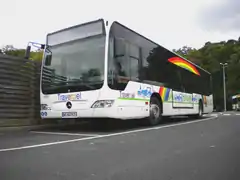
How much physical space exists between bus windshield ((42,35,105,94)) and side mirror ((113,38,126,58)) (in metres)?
0.35

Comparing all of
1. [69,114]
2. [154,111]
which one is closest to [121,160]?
[69,114]

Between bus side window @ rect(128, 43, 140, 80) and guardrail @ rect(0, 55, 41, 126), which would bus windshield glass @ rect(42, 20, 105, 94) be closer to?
guardrail @ rect(0, 55, 41, 126)

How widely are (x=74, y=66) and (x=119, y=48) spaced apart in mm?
1371

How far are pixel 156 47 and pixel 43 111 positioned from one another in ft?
16.4

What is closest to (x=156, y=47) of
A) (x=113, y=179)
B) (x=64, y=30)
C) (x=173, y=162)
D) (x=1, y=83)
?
(x=64, y=30)

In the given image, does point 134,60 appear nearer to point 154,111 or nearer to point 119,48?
point 119,48

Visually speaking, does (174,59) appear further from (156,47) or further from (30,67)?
(30,67)

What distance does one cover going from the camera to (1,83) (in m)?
9.51

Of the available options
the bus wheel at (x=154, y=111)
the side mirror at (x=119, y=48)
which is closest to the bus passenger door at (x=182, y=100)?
the bus wheel at (x=154, y=111)

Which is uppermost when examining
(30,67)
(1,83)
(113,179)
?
(30,67)

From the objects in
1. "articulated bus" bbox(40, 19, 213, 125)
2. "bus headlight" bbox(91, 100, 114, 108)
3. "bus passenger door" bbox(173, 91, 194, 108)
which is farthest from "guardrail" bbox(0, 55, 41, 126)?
"bus passenger door" bbox(173, 91, 194, 108)

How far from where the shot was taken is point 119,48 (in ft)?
29.8

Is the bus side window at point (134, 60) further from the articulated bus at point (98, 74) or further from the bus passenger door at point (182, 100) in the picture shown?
the bus passenger door at point (182, 100)

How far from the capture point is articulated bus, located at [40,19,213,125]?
345 inches
